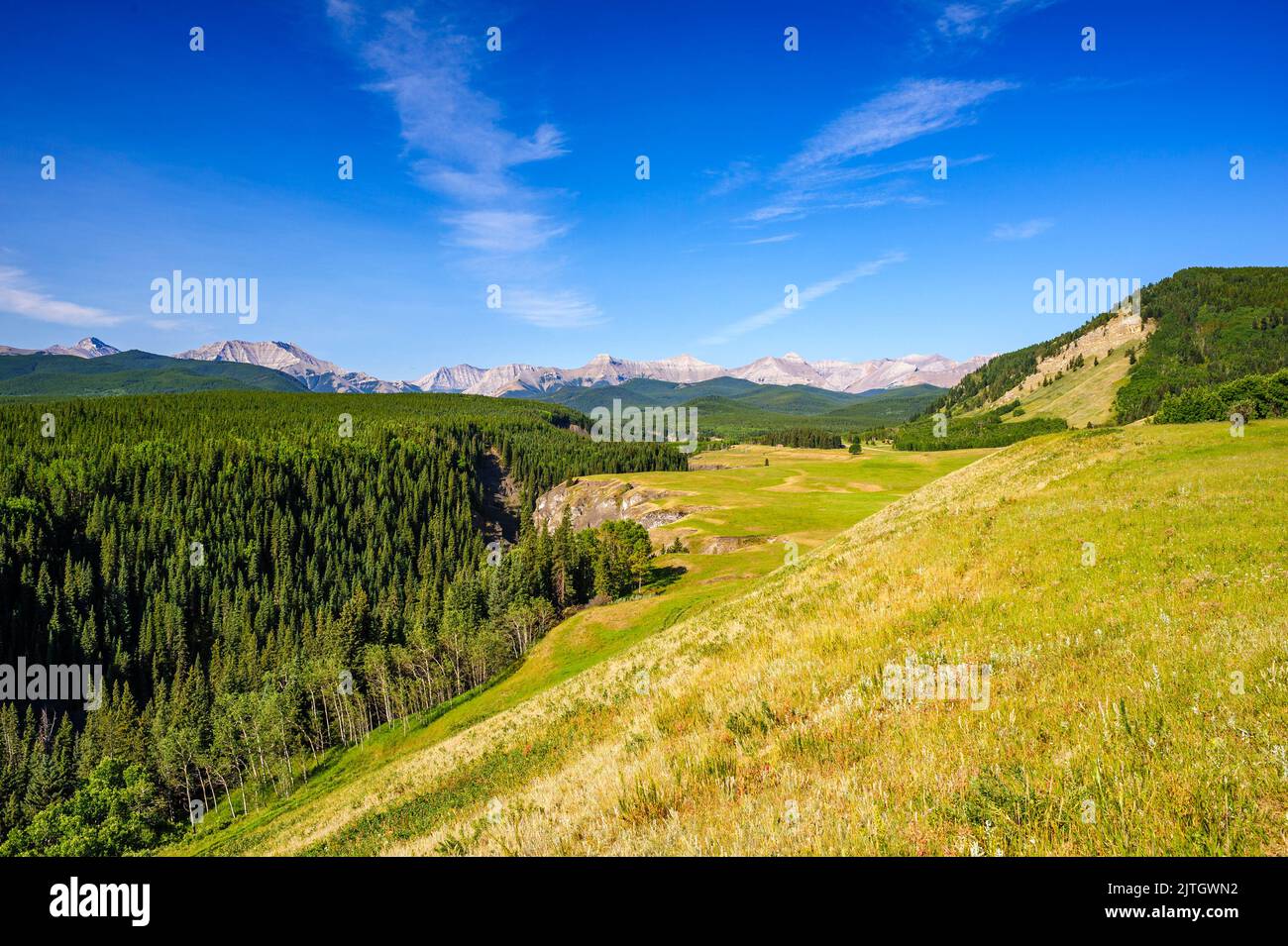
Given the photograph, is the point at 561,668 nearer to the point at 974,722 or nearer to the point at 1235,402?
the point at 974,722

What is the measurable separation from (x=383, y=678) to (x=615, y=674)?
78893mm

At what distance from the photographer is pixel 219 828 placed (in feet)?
247

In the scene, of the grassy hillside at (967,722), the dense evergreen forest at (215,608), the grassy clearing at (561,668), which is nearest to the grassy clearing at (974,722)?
the grassy hillside at (967,722)

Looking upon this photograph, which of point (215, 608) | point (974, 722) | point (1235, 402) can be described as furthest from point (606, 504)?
point (974, 722)

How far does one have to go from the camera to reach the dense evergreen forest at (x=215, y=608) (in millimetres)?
83938

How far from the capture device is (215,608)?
485 feet

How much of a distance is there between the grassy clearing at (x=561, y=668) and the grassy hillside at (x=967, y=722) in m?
0.38

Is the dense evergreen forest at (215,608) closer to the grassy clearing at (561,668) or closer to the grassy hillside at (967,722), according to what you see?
the grassy clearing at (561,668)

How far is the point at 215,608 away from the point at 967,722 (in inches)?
7334

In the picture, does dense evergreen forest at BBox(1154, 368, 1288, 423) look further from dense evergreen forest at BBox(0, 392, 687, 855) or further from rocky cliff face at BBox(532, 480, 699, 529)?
rocky cliff face at BBox(532, 480, 699, 529)

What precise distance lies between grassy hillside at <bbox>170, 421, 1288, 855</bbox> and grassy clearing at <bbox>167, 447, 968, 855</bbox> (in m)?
0.38
